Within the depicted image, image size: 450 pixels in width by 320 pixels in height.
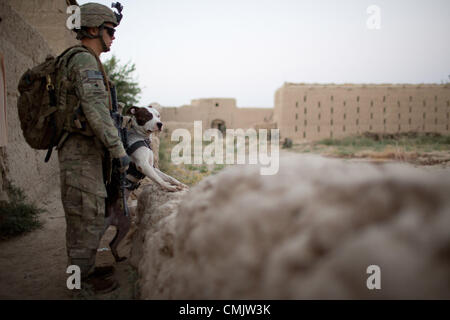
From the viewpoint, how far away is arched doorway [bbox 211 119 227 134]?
88.5ft

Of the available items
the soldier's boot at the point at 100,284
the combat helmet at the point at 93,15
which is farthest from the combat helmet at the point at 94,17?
the soldier's boot at the point at 100,284

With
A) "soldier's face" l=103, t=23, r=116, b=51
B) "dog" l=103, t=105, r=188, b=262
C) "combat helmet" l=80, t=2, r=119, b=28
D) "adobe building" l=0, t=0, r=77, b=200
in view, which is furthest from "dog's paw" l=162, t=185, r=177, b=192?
"adobe building" l=0, t=0, r=77, b=200

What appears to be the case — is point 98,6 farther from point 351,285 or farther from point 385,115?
point 385,115

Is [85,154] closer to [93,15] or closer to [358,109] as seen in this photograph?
[93,15]

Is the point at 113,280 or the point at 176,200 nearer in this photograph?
the point at 113,280

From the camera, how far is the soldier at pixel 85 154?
2.04 metres

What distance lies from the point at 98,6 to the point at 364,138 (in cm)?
1703

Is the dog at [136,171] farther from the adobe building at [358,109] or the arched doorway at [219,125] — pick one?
the arched doorway at [219,125]

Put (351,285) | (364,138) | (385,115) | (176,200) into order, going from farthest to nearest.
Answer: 1. (385,115)
2. (364,138)
3. (176,200)
4. (351,285)

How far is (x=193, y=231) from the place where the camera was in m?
1.16

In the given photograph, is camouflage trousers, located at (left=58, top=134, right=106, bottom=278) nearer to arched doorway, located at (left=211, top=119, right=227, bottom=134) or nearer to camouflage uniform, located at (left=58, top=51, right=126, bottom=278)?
camouflage uniform, located at (left=58, top=51, right=126, bottom=278)

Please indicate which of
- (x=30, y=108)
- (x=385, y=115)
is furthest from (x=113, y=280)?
(x=385, y=115)

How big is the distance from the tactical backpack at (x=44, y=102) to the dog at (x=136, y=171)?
0.66 m

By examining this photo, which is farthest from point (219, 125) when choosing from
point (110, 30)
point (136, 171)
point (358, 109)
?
point (110, 30)
